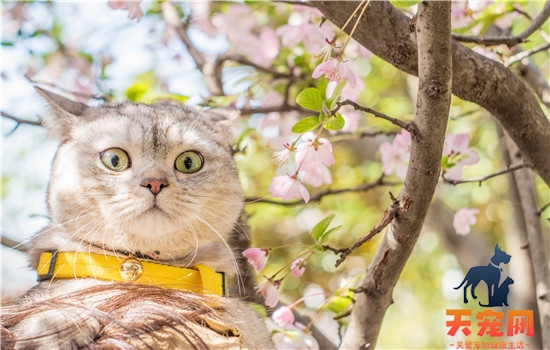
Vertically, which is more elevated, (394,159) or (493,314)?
(394,159)

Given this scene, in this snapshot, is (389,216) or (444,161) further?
(444,161)

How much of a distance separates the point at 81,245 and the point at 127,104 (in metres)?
0.49

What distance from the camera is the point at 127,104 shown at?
5.69ft

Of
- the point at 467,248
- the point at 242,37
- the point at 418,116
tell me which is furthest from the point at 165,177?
the point at 467,248

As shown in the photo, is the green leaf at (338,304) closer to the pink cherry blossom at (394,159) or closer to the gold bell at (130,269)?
the pink cherry blossom at (394,159)

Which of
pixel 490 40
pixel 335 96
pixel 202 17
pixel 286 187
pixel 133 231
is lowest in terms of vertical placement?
pixel 133 231

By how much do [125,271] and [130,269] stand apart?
0.5 inches

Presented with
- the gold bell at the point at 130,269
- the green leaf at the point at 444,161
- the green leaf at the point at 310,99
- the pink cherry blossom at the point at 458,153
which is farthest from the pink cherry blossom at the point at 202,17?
the gold bell at the point at 130,269

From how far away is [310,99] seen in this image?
1.34 metres

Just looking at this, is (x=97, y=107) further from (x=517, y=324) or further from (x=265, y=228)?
(x=265, y=228)

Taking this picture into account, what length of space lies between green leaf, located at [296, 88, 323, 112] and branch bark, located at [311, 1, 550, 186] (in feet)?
0.59

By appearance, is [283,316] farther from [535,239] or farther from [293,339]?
[535,239]

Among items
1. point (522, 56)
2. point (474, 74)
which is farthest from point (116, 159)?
point (522, 56)

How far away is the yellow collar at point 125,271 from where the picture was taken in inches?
53.7
